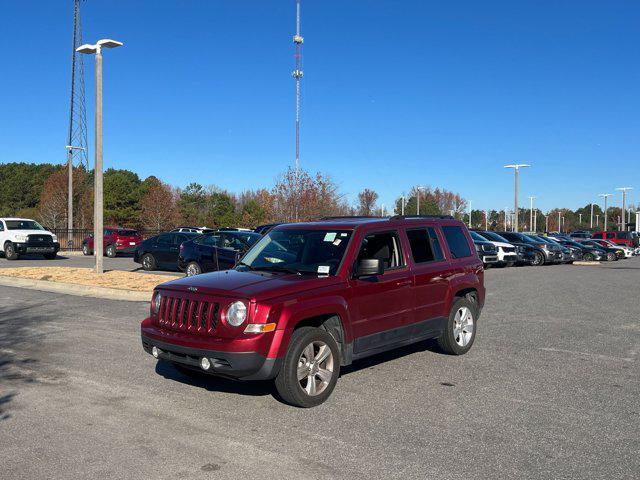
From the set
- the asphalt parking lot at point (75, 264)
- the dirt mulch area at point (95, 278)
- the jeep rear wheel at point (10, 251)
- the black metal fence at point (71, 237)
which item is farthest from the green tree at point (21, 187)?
the dirt mulch area at point (95, 278)

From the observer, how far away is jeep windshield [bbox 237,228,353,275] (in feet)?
20.5

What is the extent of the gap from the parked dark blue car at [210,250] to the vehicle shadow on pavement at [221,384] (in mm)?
10120

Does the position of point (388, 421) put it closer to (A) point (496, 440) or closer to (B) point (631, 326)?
(A) point (496, 440)

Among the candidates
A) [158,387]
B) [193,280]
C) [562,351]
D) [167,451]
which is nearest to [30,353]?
[158,387]

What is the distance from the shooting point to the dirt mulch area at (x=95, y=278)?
579 inches

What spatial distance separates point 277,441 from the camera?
4.72 meters

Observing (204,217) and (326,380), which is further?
(204,217)

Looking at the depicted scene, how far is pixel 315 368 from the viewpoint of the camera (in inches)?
225

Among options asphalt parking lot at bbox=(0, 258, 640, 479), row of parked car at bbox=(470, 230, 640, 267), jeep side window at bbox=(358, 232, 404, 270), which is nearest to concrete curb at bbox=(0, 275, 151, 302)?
asphalt parking lot at bbox=(0, 258, 640, 479)

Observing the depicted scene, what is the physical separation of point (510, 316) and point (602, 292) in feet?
19.4

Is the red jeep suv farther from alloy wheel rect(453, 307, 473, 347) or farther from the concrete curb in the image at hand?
the concrete curb

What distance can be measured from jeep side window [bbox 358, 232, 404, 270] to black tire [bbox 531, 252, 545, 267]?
2396 cm

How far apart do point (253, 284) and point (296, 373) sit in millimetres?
923

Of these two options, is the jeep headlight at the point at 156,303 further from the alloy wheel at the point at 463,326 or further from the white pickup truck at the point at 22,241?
the white pickup truck at the point at 22,241
